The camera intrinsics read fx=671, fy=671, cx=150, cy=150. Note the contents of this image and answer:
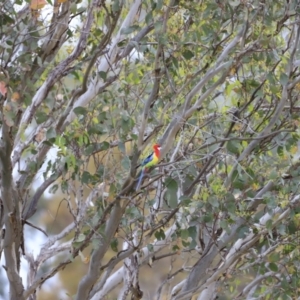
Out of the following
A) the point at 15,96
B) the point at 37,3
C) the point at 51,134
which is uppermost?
the point at 37,3

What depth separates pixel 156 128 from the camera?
2.73 m

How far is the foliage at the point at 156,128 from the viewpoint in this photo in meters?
2.84

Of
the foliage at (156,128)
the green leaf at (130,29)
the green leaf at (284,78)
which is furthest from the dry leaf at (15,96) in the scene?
the green leaf at (284,78)

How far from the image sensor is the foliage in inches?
112

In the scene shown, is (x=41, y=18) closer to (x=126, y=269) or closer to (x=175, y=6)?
(x=175, y=6)

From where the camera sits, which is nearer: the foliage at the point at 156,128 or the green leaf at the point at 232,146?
the foliage at the point at 156,128

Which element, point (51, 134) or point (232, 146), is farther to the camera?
point (232, 146)

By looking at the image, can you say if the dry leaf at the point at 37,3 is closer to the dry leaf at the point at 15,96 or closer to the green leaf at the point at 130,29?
the dry leaf at the point at 15,96

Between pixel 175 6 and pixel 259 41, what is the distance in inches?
15.4

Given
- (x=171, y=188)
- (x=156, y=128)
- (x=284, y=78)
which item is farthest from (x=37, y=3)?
(x=284, y=78)

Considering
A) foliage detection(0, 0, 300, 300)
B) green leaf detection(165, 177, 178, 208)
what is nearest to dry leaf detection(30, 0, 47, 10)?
foliage detection(0, 0, 300, 300)

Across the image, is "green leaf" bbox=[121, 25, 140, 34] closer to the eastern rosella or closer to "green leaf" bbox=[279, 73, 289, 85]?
the eastern rosella

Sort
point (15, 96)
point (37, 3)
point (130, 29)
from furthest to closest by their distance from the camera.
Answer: point (130, 29) → point (15, 96) → point (37, 3)

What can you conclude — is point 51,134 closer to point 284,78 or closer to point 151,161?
point 151,161
